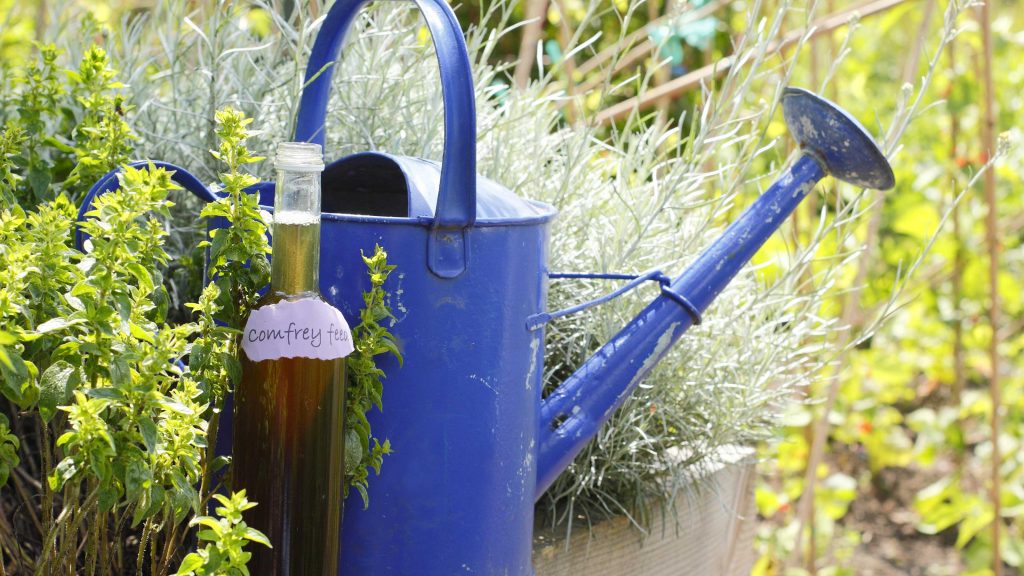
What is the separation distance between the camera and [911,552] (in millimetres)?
2764

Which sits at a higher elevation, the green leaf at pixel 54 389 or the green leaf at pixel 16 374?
the green leaf at pixel 16 374

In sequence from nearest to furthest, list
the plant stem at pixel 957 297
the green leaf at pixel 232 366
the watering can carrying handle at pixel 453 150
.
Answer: the green leaf at pixel 232 366 < the watering can carrying handle at pixel 453 150 < the plant stem at pixel 957 297

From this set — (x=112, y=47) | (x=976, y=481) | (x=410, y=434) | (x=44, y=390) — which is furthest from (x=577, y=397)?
(x=976, y=481)

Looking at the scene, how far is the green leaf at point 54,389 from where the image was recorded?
704 millimetres

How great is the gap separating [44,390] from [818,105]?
0.83 meters

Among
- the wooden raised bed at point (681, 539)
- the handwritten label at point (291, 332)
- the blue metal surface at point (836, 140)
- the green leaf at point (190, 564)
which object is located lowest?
the wooden raised bed at point (681, 539)

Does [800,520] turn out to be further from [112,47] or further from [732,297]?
[112,47]

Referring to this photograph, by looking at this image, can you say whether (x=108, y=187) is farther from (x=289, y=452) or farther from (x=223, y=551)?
(x=223, y=551)

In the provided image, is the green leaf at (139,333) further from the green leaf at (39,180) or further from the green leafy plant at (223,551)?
the green leaf at (39,180)

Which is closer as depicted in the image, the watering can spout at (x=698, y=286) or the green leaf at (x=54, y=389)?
the green leaf at (x=54, y=389)

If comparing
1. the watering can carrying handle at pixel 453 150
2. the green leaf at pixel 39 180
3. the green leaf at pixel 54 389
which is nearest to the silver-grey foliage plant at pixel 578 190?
the green leaf at pixel 39 180

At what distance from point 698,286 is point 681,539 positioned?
43 cm

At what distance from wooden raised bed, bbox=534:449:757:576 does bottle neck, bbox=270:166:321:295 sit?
0.55 m

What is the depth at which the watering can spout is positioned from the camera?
3.59 feet
